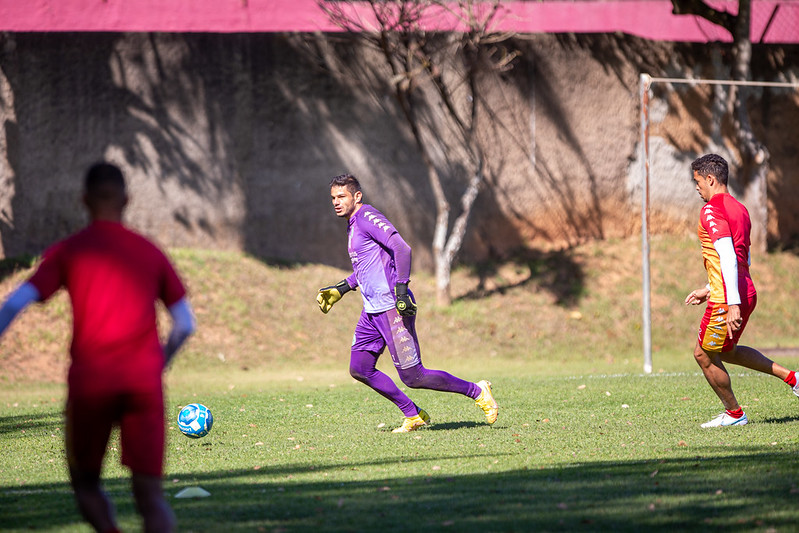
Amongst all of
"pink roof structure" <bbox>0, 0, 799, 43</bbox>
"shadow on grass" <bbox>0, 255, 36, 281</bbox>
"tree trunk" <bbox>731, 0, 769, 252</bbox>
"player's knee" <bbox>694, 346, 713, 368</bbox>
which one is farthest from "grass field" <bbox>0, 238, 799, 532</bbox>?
"pink roof structure" <bbox>0, 0, 799, 43</bbox>

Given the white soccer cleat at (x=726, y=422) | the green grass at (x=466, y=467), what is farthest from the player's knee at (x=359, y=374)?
the white soccer cleat at (x=726, y=422)

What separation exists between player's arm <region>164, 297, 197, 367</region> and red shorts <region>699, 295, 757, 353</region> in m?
4.81

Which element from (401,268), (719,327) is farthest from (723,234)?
(401,268)

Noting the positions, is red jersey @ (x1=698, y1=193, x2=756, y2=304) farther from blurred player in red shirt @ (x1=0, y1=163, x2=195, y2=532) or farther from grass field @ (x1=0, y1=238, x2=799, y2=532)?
blurred player in red shirt @ (x1=0, y1=163, x2=195, y2=532)

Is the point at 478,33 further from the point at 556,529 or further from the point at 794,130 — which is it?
the point at 556,529

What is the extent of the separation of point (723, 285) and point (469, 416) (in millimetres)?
2843

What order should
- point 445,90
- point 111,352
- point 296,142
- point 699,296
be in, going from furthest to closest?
1. point 296,142
2. point 445,90
3. point 699,296
4. point 111,352

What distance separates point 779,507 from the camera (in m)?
4.84

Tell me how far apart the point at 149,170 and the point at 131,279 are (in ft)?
47.6

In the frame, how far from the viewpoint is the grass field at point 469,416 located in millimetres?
5047

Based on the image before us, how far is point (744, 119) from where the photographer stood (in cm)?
1959

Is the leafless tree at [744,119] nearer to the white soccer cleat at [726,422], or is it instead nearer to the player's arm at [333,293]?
the white soccer cleat at [726,422]

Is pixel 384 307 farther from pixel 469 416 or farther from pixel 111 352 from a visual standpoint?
pixel 111 352

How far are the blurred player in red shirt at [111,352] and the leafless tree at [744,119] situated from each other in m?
17.6
